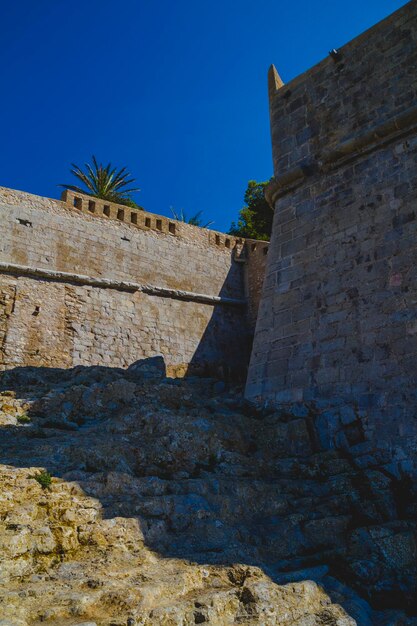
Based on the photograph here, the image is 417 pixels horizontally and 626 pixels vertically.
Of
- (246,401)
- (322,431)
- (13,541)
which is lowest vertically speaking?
(13,541)

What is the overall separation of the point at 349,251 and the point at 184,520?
4524mm

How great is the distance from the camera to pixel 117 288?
13.2m

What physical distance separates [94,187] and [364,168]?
16.6 meters

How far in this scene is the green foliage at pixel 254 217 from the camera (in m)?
22.0

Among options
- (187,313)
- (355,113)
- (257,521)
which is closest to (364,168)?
(355,113)

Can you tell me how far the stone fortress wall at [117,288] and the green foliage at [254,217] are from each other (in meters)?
6.03

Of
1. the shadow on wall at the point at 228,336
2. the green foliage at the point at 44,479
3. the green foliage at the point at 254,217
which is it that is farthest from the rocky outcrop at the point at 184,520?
the green foliage at the point at 254,217

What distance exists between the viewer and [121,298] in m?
13.2

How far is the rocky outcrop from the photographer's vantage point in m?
3.19

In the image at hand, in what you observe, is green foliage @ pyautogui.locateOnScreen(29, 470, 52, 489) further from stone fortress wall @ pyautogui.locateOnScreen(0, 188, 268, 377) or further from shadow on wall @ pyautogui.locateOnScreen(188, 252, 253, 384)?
shadow on wall @ pyautogui.locateOnScreen(188, 252, 253, 384)

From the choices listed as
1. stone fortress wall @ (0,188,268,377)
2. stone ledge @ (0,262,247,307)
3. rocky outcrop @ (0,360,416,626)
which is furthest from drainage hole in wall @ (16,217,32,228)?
rocky outcrop @ (0,360,416,626)

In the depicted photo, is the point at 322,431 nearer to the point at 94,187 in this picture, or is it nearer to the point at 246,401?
the point at 246,401

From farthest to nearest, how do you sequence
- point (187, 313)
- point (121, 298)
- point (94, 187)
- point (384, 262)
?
point (94, 187) → point (187, 313) → point (121, 298) → point (384, 262)

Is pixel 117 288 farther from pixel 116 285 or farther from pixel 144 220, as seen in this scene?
pixel 144 220
